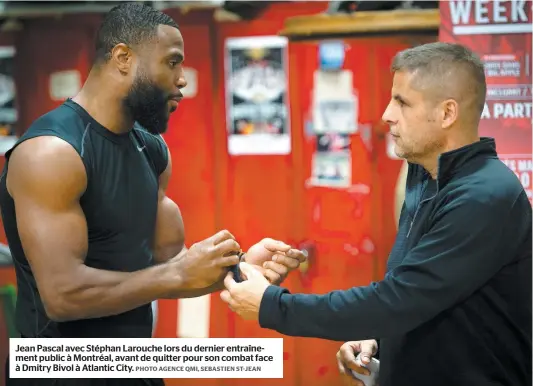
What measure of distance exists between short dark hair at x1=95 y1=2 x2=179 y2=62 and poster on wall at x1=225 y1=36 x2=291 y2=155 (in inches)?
17.6

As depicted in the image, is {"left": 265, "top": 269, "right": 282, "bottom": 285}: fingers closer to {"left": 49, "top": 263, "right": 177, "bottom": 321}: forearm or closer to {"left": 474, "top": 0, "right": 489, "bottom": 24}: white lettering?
{"left": 49, "top": 263, "right": 177, "bottom": 321}: forearm

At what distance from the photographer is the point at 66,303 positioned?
1.85 m

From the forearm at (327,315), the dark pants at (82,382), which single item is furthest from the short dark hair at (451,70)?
the dark pants at (82,382)

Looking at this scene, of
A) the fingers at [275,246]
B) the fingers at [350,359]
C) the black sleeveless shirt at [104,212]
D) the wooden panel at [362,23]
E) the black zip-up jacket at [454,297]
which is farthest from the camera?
the wooden panel at [362,23]

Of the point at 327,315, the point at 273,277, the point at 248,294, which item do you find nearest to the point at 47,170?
the point at 248,294

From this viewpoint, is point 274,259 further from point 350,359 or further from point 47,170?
point 47,170

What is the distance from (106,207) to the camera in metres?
1.94

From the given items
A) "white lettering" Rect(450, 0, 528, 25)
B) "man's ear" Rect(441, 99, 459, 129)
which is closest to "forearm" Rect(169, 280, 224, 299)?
"man's ear" Rect(441, 99, 459, 129)

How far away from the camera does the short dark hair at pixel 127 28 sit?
1.99 m

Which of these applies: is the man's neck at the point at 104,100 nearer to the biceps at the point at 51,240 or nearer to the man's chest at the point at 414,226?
the biceps at the point at 51,240

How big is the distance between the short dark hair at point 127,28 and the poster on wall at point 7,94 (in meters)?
0.61

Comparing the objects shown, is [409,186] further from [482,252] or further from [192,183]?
[192,183]

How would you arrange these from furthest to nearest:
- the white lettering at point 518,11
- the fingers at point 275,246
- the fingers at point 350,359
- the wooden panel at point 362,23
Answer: the wooden panel at point 362,23, the white lettering at point 518,11, the fingers at point 275,246, the fingers at point 350,359

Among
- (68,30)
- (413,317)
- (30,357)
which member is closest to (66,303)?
(30,357)
